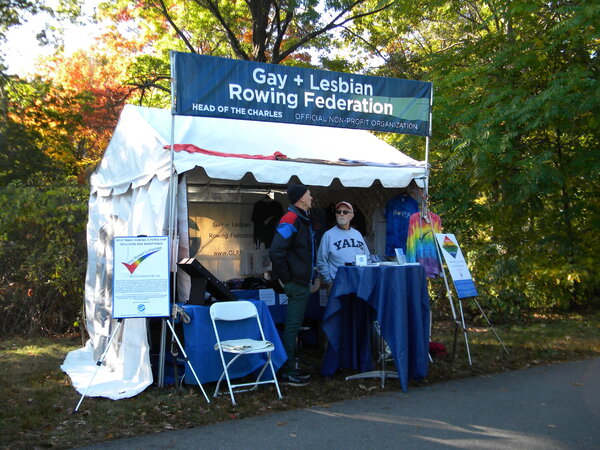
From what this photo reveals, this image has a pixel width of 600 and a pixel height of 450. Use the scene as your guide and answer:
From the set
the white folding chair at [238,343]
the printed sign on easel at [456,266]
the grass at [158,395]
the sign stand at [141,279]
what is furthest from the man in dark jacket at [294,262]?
the printed sign on easel at [456,266]

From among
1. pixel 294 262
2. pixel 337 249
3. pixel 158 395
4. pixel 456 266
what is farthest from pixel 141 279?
pixel 456 266

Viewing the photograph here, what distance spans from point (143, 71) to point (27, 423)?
41.1 feet

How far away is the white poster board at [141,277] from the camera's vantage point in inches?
208

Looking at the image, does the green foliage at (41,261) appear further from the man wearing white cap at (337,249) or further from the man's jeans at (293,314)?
the man's jeans at (293,314)

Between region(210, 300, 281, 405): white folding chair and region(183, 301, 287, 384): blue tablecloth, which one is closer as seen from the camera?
region(210, 300, 281, 405): white folding chair

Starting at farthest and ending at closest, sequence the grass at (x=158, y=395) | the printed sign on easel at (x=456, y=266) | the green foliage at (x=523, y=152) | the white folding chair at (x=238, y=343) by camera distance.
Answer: the green foliage at (x=523, y=152), the printed sign on easel at (x=456, y=266), the white folding chair at (x=238, y=343), the grass at (x=158, y=395)

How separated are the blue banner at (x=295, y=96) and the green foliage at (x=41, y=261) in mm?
4692

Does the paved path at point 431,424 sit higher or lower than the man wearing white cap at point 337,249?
lower

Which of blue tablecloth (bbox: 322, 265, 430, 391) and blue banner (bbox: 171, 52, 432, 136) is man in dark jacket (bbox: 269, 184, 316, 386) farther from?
blue banner (bbox: 171, 52, 432, 136)

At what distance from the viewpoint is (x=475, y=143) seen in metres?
7.88

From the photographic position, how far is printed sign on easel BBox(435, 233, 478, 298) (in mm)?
6766

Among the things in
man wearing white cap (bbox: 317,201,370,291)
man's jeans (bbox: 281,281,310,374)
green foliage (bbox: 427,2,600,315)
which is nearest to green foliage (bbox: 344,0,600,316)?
green foliage (bbox: 427,2,600,315)

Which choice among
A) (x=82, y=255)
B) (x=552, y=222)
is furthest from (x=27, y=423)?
(x=552, y=222)

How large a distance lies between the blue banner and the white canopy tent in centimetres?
49
